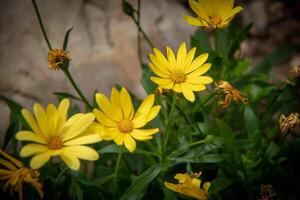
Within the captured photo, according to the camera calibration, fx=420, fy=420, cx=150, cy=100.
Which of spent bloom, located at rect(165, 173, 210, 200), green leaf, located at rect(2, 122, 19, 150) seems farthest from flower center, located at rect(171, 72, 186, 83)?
green leaf, located at rect(2, 122, 19, 150)

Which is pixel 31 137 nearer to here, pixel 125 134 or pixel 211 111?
pixel 125 134

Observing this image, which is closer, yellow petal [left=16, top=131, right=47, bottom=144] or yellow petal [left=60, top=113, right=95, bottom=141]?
yellow petal [left=16, top=131, right=47, bottom=144]

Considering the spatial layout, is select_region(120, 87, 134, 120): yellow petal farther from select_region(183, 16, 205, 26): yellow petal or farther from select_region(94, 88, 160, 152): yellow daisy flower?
select_region(183, 16, 205, 26): yellow petal

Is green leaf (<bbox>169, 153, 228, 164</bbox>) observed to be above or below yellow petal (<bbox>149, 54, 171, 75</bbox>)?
below

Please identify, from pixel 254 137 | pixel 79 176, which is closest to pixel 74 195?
pixel 79 176

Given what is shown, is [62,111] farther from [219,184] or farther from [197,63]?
[219,184]

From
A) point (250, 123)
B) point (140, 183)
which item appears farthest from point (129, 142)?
point (250, 123)

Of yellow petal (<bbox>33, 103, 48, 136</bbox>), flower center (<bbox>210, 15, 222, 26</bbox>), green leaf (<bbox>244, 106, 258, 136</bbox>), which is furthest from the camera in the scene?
green leaf (<bbox>244, 106, 258, 136</bbox>)
